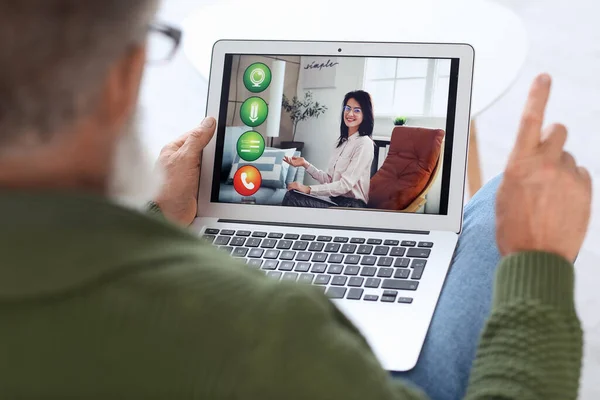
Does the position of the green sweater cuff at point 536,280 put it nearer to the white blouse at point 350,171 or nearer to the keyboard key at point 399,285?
the keyboard key at point 399,285

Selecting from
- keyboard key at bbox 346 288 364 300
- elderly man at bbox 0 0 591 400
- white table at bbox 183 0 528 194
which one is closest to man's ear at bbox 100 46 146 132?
elderly man at bbox 0 0 591 400

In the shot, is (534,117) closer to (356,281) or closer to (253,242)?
(356,281)

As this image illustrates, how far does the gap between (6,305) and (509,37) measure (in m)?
1.06

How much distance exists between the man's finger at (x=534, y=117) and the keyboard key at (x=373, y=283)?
23 centimetres

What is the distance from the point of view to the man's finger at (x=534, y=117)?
76 cm

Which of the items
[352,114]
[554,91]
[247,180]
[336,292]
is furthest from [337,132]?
[554,91]

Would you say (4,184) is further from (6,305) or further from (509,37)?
(509,37)

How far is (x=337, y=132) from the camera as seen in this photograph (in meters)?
1.04

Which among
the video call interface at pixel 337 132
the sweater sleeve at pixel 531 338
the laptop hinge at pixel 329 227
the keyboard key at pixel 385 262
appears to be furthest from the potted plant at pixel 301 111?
the sweater sleeve at pixel 531 338

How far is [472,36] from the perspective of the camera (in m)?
1.29

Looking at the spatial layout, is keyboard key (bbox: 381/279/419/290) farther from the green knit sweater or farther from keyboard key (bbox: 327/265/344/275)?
the green knit sweater

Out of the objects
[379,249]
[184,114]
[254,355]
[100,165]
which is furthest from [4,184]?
[184,114]

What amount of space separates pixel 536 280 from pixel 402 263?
29cm

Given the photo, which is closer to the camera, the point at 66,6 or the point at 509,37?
the point at 66,6
